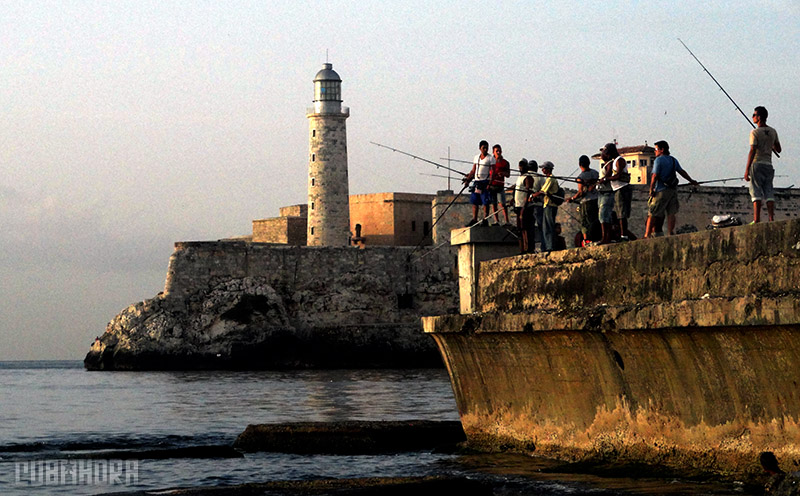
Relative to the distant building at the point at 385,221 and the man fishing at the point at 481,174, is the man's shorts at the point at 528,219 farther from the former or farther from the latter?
the distant building at the point at 385,221

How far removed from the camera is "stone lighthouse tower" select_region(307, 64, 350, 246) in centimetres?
5375

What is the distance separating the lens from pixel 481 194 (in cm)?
1394

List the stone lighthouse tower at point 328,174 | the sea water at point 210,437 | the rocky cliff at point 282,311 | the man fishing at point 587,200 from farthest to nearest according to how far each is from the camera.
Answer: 1. the stone lighthouse tower at point 328,174
2. the rocky cliff at point 282,311
3. the man fishing at point 587,200
4. the sea water at point 210,437

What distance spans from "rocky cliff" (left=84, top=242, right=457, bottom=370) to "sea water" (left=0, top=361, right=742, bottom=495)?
11.9 meters

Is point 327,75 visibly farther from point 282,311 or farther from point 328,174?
point 282,311

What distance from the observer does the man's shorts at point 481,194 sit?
534 inches

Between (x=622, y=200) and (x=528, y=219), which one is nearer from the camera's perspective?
(x=622, y=200)

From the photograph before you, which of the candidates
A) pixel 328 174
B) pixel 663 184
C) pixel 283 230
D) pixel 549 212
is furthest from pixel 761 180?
pixel 283 230

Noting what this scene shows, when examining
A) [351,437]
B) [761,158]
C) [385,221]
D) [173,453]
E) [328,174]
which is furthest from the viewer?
[385,221]

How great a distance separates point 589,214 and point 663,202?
1356 mm

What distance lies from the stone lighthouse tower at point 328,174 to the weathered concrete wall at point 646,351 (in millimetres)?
42673

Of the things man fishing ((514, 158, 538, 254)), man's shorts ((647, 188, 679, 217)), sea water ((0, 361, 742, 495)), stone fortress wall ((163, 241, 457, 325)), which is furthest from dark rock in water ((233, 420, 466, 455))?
stone fortress wall ((163, 241, 457, 325))

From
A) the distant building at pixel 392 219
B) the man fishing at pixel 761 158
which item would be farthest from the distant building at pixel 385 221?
the man fishing at pixel 761 158

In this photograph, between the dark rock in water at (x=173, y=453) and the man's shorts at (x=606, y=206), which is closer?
the man's shorts at (x=606, y=206)
